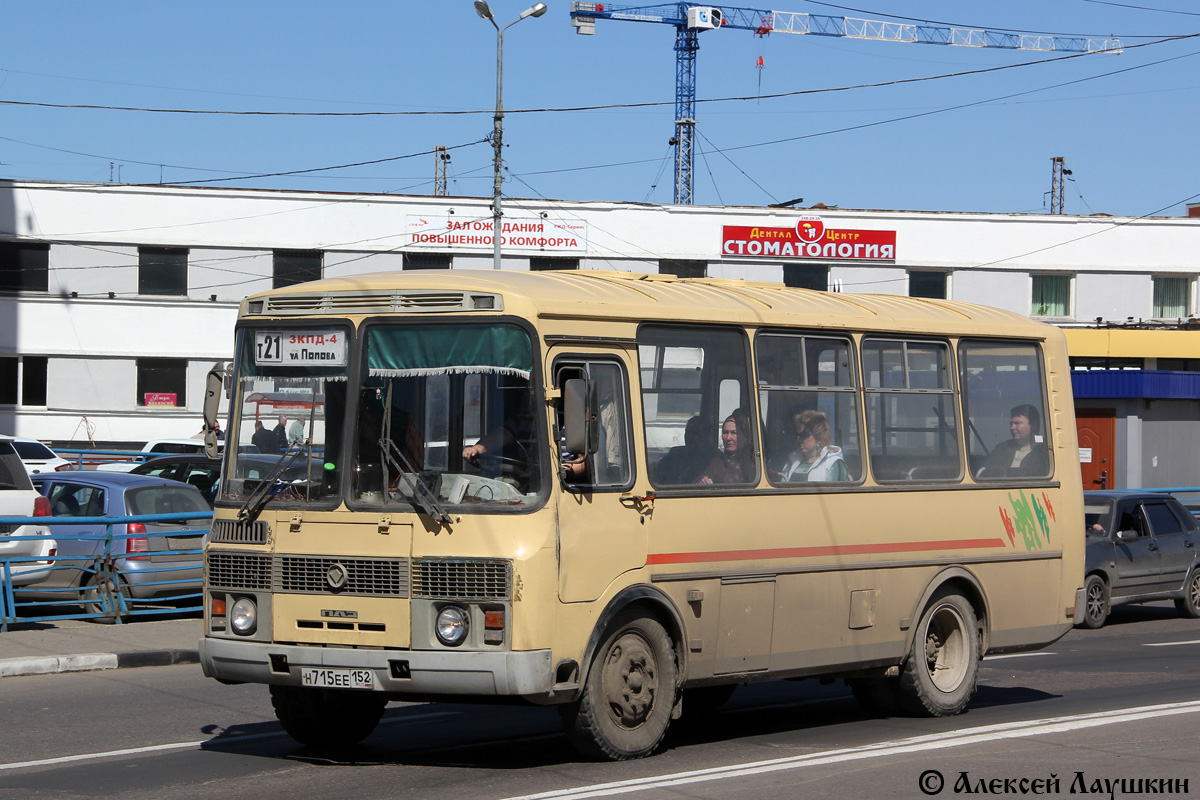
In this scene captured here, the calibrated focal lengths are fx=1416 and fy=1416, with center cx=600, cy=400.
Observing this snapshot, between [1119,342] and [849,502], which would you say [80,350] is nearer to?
[1119,342]

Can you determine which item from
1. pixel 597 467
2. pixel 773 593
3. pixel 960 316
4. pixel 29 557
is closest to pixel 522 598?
pixel 597 467

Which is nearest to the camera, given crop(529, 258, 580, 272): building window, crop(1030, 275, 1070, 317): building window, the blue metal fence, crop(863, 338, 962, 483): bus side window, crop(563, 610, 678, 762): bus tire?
crop(563, 610, 678, 762): bus tire

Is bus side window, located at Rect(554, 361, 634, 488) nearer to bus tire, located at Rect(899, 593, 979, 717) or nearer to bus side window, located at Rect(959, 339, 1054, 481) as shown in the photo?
bus tire, located at Rect(899, 593, 979, 717)

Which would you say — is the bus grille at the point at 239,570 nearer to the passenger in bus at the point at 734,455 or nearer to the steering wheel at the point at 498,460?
the steering wheel at the point at 498,460

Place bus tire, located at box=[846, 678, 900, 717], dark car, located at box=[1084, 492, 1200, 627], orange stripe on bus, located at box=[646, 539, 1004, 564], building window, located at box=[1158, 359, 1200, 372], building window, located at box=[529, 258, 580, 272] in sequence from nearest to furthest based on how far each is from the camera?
1. orange stripe on bus, located at box=[646, 539, 1004, 564]
2. bus tire, located at box=[846, 678, 900, 717]
3. dark car, located at box=[1084, 492, 1200, 627]
4. building window, located at box=[529, 258, 580, 272]
5. building window, located at box=[1158, 359, 1200, 372]

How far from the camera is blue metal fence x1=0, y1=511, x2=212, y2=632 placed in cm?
1389

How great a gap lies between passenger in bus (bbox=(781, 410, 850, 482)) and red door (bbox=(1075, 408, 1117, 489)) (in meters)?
26.1

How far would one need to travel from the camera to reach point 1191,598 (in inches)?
749

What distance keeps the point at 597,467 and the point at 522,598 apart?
958mm

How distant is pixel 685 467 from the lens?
8516 millimetres

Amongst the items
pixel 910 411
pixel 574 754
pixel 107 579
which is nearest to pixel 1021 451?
pixel 910 411

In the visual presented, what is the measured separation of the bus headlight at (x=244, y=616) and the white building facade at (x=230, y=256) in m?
31.8

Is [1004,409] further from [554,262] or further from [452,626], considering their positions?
[554,262]

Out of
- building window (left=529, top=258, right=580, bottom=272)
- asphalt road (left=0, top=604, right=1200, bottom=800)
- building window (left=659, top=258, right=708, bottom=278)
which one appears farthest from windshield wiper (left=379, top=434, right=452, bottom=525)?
building window (left=659, top=258, right=708, bottom=278)
